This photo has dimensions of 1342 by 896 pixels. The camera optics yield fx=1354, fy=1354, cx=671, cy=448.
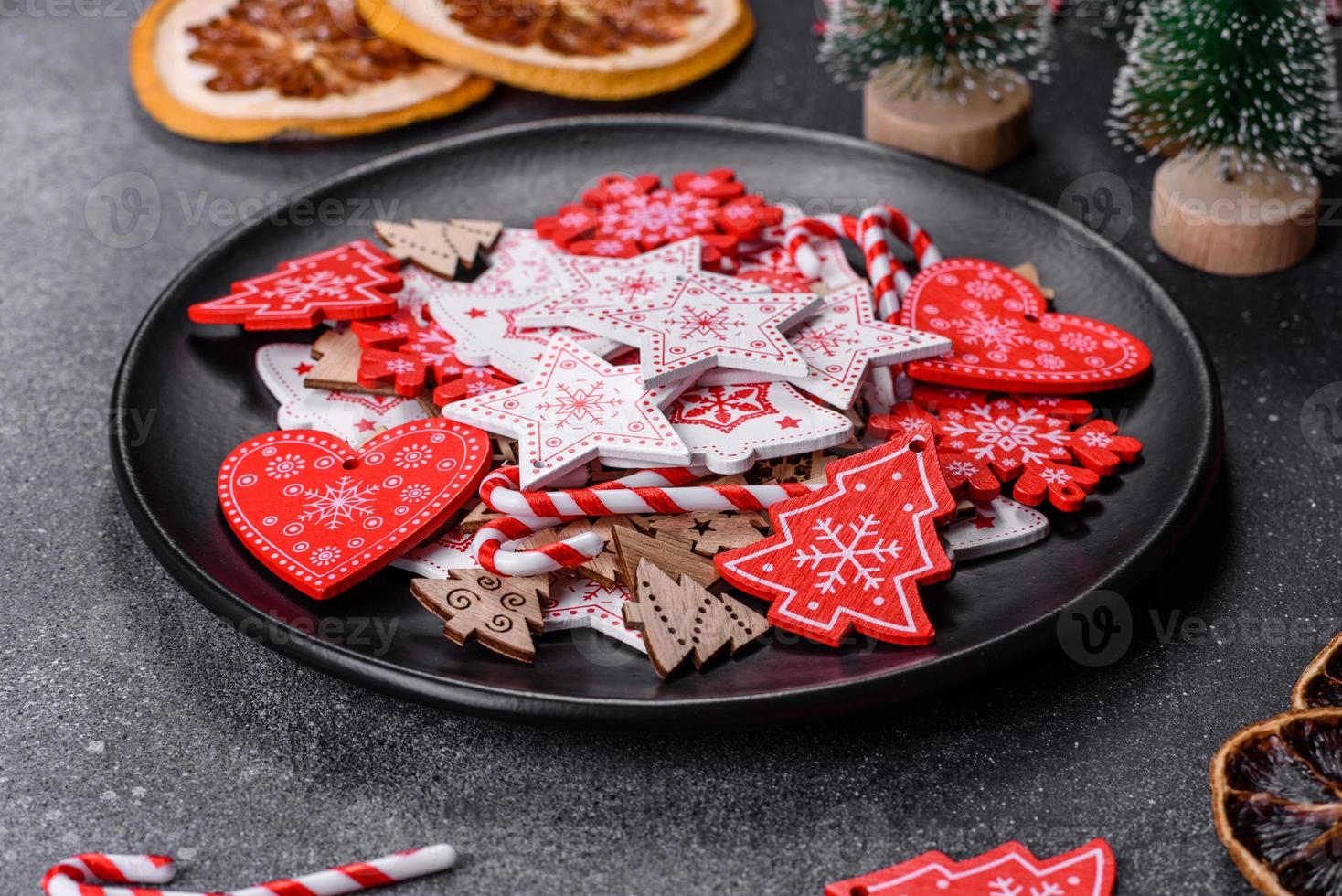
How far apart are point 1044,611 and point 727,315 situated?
430mm

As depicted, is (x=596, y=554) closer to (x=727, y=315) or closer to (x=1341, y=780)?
(x=727, y=315)

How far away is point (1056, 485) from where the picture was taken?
1.26 meters

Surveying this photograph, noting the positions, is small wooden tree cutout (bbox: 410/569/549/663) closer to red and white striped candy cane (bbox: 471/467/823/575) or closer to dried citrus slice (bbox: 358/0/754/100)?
red and white striped candy cane (bbox: 471/467/823/575)

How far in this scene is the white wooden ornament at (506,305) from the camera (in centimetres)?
138

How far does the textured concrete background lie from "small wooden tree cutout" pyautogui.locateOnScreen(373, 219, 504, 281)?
0.40 metres

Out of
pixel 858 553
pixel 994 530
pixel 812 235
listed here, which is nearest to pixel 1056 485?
pixel 994 530

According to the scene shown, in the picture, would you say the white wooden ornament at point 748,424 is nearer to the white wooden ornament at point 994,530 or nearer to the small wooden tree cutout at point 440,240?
the white wooden ornament at point 994,530

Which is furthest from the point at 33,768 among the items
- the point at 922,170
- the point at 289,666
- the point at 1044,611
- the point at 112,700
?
the point at 922,170

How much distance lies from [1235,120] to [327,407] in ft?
3.64

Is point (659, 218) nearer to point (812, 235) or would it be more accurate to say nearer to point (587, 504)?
point (812, 235)

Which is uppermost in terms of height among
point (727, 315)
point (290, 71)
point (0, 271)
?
point (727, 315)

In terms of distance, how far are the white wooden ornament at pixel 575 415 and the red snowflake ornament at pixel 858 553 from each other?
0.12m

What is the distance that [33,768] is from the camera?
1155mm

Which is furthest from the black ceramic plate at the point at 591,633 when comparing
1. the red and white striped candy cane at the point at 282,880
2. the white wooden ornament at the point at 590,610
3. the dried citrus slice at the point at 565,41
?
the dried citrus slice at the point at 565,41
